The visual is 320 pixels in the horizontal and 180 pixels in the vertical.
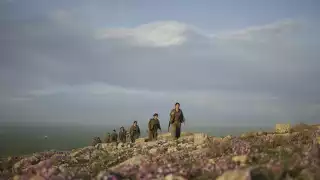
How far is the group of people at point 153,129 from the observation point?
2734 centimetres

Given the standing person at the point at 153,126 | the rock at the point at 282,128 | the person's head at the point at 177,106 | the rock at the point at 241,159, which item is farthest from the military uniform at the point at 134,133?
the rock at the point at 241,159

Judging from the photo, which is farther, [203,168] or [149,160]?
[149,160]

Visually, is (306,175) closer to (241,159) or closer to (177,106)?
(241,159)

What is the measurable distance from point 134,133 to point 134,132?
8 centimetres

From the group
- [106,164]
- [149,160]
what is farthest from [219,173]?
[106,164]

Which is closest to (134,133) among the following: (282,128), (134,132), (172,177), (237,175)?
(134,132)

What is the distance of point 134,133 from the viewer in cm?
3369

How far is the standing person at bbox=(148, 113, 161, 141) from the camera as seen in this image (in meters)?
30.9

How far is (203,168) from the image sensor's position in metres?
13.1

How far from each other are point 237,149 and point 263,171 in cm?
470

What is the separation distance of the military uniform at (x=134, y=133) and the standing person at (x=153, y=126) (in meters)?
2.66

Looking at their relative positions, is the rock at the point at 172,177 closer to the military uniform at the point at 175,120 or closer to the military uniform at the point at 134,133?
the military uniform at the point at 175,120

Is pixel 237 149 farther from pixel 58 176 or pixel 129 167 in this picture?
pixel 58 176

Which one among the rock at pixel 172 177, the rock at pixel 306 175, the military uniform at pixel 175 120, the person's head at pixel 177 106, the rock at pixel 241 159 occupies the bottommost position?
the rock at pixel 172 177
